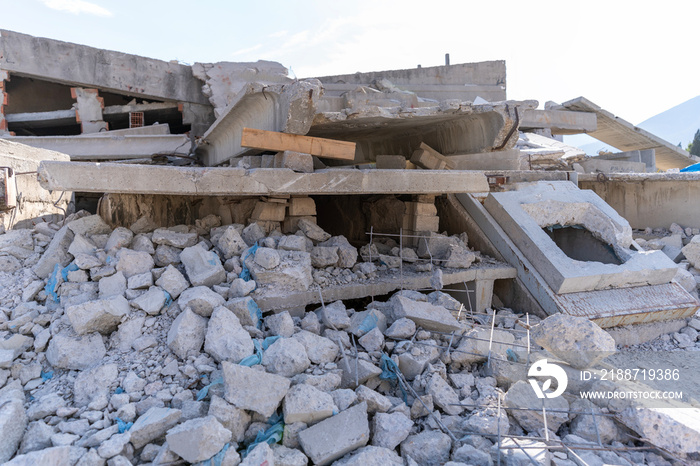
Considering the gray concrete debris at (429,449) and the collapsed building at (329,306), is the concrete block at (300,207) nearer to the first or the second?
the collapsed building at (329,306)

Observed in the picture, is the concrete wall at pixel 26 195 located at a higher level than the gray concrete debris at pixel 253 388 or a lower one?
higher

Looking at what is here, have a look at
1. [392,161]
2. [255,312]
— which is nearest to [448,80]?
[392,161]

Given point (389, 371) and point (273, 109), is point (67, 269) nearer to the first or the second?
point (273, 109)

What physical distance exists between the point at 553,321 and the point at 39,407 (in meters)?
3.33

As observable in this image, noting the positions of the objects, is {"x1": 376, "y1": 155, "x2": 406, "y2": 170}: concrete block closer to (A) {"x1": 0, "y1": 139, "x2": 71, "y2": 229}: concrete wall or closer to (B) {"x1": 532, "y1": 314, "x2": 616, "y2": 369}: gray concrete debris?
(B) {"x1": 532, "y1": 314, "x2": 616, "y2": 369}: gray concrete debris

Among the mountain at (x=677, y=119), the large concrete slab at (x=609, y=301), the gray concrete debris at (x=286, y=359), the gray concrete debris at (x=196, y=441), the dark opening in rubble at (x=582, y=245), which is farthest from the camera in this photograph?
the mountain at (x=677, y=119)

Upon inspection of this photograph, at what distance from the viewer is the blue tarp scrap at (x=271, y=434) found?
7.55 feet

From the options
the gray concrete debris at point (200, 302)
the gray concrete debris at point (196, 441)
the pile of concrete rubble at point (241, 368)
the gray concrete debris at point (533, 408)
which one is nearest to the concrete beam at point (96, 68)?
the pile of concrete rubble at point (241, 368)

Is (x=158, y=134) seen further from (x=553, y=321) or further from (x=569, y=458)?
(x=569, y=458)

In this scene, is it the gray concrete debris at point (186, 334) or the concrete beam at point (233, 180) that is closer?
the gray concrete debris at point (186, 334)

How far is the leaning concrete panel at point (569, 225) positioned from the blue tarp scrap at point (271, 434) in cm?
313

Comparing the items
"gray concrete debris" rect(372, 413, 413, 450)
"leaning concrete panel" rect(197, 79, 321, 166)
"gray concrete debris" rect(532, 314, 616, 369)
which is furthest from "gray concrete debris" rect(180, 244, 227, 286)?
"gray concrete debris" rect(532, 314, 616, 369)

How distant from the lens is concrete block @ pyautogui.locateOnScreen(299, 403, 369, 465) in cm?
228

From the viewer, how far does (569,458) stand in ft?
8.06
